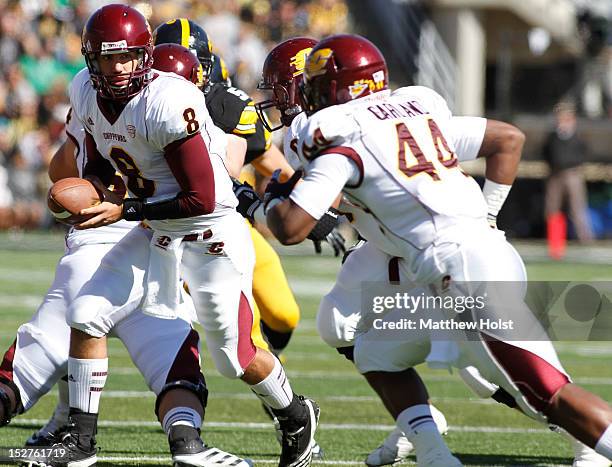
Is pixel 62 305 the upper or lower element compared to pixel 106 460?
upper

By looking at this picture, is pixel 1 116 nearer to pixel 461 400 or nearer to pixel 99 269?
pixel 461 400

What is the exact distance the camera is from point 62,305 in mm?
4816

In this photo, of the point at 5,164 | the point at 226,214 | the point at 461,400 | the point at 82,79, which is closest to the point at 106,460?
the point at 226,214

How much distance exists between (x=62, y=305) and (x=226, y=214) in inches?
30.4

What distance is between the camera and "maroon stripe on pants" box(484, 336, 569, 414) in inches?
149

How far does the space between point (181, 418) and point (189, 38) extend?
2.04 metres

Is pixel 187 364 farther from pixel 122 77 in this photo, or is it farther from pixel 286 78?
pixel 286 78

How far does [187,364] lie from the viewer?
15.3ft

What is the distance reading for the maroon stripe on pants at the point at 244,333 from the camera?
4629 mm

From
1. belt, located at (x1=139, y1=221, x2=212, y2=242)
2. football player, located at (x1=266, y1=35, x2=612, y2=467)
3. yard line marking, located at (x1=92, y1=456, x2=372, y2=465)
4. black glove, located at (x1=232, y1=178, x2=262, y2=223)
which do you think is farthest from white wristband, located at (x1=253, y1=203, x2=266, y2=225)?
yard line marking, located at (x1=92, y1=456, x2=372, y2=465)

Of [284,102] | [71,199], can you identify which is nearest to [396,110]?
[71,199]

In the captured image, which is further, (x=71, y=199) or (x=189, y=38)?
(x=189, y=38)

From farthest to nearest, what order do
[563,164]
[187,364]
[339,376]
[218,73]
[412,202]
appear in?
[563,164], [339,376], [218,73], [187,364], [412,202]

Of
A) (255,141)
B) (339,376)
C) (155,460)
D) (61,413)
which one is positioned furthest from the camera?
(339,376)
